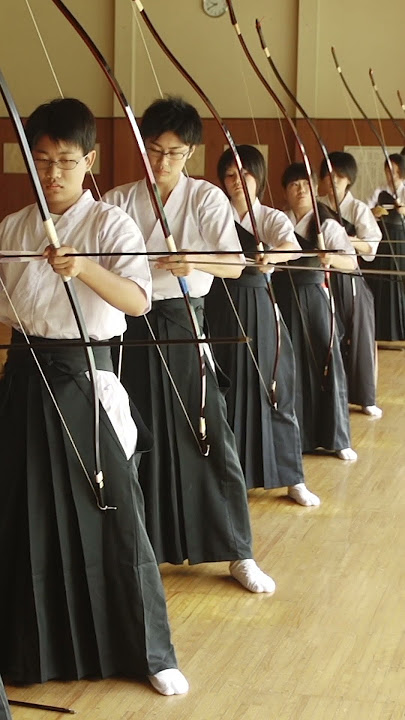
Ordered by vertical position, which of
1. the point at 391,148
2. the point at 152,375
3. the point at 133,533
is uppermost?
the point at 391,148

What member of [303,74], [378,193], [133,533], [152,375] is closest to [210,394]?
[152,375]

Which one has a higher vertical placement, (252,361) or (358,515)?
(252,361)

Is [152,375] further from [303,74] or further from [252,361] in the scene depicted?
[303,74]

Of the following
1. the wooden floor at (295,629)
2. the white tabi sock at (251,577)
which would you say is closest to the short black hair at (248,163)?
the wooden floor at (295,629)

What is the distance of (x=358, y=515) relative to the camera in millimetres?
3408

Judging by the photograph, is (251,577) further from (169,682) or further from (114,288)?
(114,288)

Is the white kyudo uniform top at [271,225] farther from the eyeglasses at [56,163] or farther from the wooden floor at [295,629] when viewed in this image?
the eyeglasses at [56,163]

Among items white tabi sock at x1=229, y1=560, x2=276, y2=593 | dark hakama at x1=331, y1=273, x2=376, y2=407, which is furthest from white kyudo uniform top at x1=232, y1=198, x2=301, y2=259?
dark hakama at x1=331, y1=273, x2=376, y2=407

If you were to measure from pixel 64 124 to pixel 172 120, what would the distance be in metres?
0.62

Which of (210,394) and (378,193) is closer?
(210,394)

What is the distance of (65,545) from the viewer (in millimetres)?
2092

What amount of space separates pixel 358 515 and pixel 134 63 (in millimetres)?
6731

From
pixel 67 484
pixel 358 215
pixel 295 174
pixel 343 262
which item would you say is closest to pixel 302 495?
pixel 343 262

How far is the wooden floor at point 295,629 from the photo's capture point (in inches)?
81.5
